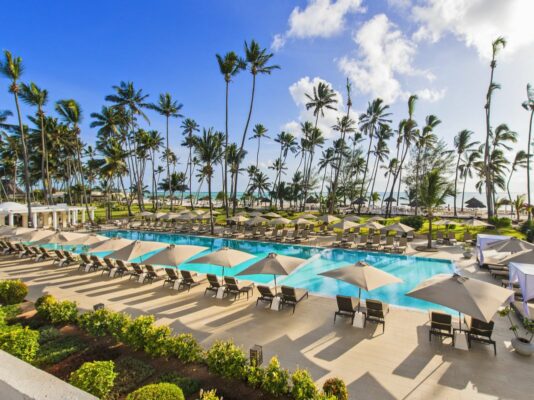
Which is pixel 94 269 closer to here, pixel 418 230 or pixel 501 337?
pixel 501 337

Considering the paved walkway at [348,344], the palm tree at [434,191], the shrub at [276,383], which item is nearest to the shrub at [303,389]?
the shrub at [276,383]

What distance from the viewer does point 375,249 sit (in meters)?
19.9

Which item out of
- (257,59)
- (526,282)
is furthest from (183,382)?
(257,59)

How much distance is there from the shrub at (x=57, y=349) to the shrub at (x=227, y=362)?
3454mm

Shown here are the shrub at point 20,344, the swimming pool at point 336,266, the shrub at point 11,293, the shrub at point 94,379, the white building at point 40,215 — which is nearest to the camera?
the shrub at point 94,379

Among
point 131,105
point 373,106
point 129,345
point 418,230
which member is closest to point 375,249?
point 418,230

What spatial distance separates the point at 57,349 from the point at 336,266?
13814 mm

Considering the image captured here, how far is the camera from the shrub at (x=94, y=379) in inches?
181

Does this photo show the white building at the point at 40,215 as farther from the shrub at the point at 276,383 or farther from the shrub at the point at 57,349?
the shrub at the point at 276,383

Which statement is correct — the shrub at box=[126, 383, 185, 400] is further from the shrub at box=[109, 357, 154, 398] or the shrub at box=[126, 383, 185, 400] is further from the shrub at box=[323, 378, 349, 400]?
the shrub at box=[323, 378, 349, 400]

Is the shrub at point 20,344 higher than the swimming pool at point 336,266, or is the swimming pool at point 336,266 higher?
the shrub at point 20,344

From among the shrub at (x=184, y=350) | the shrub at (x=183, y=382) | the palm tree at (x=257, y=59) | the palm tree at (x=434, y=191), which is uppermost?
the palm tree at (x=257, y=59)

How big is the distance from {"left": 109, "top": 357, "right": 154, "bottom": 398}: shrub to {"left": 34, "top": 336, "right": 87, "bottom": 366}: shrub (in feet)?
4.42

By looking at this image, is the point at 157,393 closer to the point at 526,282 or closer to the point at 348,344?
the point at 348,344
